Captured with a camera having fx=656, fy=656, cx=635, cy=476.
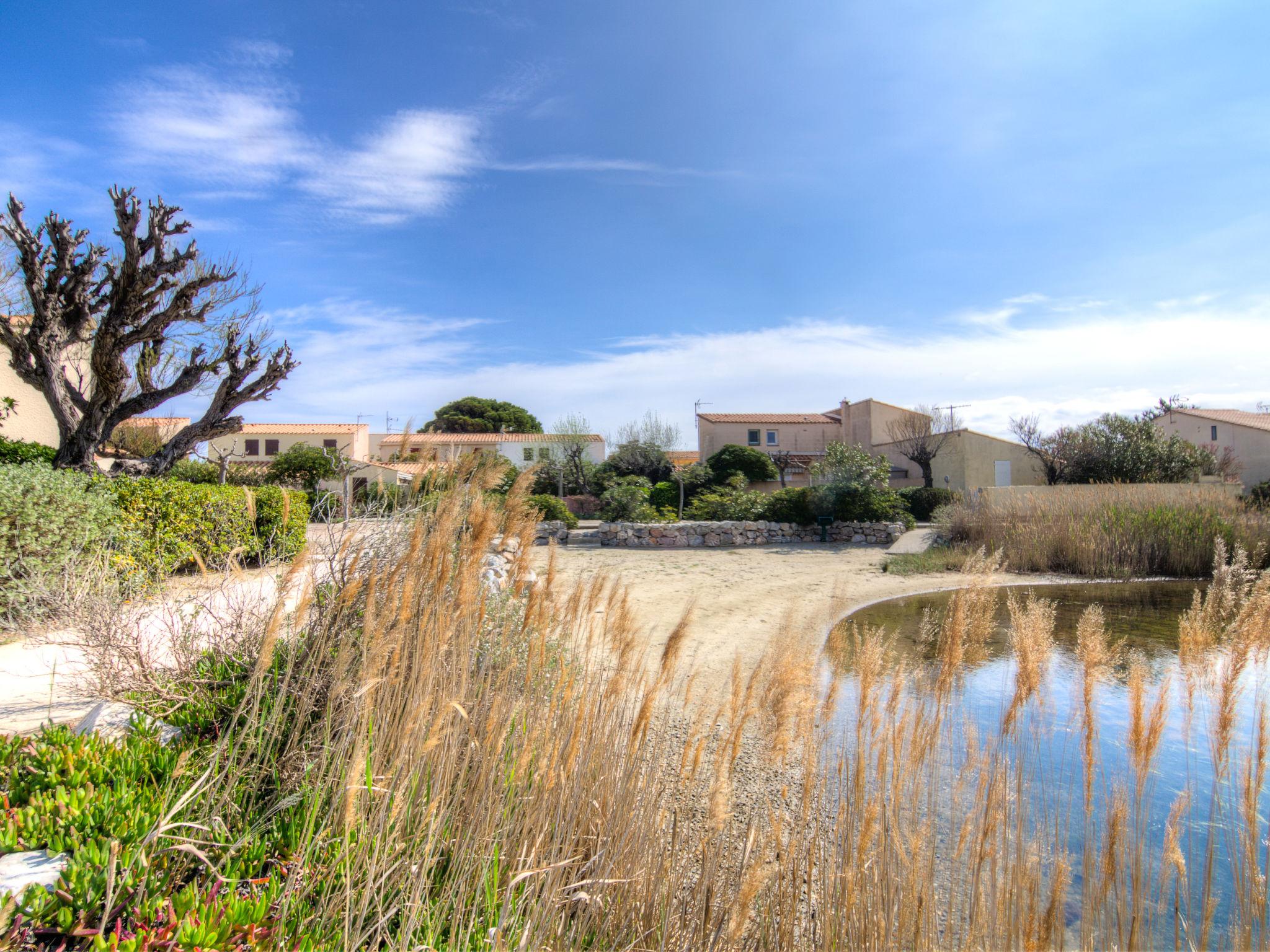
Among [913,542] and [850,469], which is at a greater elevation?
[850,469]

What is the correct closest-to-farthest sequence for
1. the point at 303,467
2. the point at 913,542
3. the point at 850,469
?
the point at 913,542 → the point at 850,469 → the point at 303,467

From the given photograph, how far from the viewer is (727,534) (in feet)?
58.4

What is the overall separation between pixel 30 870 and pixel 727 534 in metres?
16.6

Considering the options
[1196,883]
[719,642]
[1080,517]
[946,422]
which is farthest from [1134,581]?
[946,422]

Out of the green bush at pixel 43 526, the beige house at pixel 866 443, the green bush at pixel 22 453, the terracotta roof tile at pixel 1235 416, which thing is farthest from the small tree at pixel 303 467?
the terracotta roof tile at pixel 1235 416

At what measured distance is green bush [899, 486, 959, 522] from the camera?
21.8 metres

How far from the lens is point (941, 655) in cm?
227

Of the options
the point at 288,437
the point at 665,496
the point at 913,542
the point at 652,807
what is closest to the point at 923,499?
the point at 913,542

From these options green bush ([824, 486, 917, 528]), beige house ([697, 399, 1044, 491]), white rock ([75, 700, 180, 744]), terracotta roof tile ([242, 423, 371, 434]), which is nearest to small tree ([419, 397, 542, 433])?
terracotta roof tile ([242, 423, 371, 434])

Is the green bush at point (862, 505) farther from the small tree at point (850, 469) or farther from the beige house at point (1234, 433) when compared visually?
the beige house at point (1234, 433)

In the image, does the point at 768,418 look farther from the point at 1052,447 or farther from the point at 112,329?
the point at 112,329

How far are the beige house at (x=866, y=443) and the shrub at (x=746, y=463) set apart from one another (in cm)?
62

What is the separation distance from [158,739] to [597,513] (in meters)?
19.3

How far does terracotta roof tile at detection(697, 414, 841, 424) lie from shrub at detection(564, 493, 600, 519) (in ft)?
47.9
